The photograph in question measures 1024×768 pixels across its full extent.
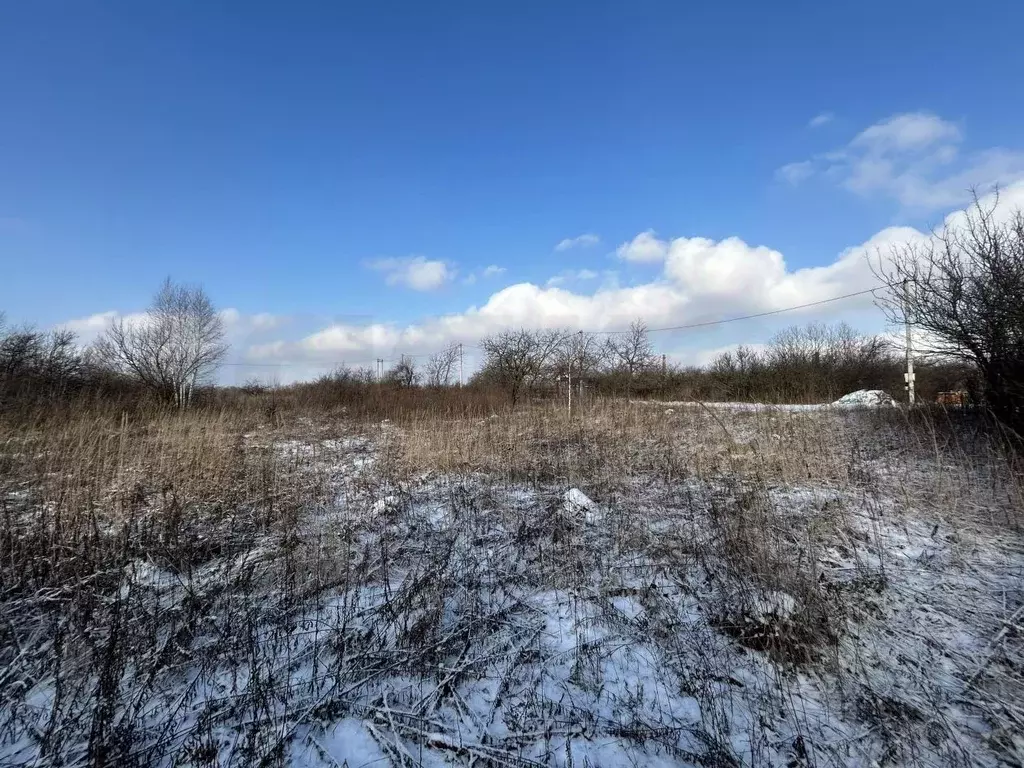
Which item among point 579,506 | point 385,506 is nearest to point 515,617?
point 579,506

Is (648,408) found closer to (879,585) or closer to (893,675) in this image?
(879,585)

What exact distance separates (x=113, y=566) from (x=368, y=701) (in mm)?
2700

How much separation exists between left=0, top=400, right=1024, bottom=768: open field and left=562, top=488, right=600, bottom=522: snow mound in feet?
0.12

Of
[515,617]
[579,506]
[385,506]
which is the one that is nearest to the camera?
[515,617]

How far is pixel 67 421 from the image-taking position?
739cm

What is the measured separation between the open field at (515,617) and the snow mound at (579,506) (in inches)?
1.4

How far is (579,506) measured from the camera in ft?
16.2

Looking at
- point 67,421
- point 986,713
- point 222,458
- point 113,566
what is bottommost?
point 986,713

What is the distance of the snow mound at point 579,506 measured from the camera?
4.85 m

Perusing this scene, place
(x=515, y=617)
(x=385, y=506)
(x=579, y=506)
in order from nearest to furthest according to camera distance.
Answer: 1. (x=515, y=617)
2. (x=579, y=506)
3. (x=385, y=506)

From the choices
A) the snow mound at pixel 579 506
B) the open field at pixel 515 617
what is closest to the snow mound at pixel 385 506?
the open field at pixel 515 617

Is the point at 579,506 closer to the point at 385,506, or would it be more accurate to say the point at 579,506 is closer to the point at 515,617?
the point at 515,617

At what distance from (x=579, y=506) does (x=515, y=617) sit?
1.93m

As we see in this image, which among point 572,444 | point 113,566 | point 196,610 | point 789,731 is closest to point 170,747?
point 196,610
